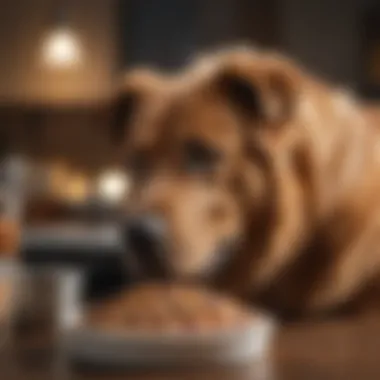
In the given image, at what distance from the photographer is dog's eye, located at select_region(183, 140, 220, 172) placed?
105 centimetres

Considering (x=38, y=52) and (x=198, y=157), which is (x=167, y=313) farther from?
(x=38, y=52)

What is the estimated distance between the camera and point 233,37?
3.79ft

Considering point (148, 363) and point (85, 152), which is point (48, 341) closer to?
point (148, 363)

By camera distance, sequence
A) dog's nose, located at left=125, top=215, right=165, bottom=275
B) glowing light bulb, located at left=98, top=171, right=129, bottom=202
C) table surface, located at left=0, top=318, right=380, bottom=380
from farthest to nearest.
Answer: glowing light bulb, located at left=98, top=171, right=129, bottom=202
dog's nose, located at left=125, top=215, right=165, bottom=275
table surface, located at left=0, top=318, right=380, bottom=380

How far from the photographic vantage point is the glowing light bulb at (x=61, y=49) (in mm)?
1158

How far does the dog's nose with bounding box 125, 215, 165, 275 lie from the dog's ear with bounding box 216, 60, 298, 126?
0.16 metres

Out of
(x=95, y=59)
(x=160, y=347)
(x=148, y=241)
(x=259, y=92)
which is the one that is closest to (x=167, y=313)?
Result: (x=160, y=347)

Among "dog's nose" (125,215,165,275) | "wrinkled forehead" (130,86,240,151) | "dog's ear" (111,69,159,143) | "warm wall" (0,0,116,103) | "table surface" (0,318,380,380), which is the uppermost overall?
"warm wall" (0,0,116,103)

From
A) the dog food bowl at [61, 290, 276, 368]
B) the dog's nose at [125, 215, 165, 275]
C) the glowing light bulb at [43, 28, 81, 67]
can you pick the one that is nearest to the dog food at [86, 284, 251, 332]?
the dog food bowl at [61, 290, 276, 368]

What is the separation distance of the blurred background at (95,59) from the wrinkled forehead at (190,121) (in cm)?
7

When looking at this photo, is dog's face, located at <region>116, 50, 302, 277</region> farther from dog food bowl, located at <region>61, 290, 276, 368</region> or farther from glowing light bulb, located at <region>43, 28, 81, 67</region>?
dog food bowl, located at <region>61, 290, 276, 368</region>

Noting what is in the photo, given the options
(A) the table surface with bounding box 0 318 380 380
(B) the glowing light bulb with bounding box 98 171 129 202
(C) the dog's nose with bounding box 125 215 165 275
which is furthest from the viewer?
(B) the glowing light bulb with bounding box 98 171 129 202

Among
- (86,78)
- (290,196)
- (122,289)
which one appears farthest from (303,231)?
(86,78)

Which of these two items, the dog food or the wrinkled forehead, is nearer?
the dog food
